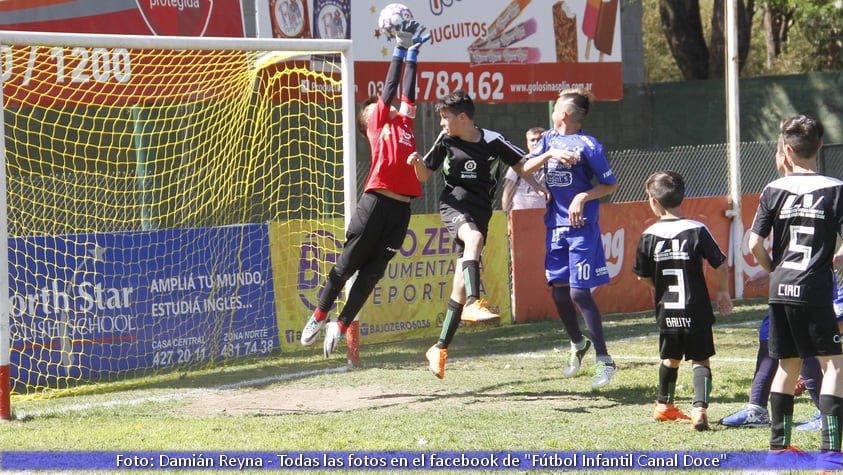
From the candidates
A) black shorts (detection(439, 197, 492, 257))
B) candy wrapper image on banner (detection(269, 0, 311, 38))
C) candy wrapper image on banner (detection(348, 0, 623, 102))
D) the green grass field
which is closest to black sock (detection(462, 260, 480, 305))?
black shorts (detection(439, 197, 492, 257))

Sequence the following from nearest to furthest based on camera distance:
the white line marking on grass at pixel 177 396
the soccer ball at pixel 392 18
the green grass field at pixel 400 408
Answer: the green grass field at pixel 400 408
the white line marking on grass at pixel 177 396
the soccer ball at pixel 392 18

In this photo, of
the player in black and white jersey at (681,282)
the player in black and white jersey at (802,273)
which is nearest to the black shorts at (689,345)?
the player in black and white jersey at (681,282)

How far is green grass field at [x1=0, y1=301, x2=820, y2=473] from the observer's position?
640 cm

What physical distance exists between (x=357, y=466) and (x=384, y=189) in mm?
2804

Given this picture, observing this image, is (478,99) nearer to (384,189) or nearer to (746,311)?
(746,311)

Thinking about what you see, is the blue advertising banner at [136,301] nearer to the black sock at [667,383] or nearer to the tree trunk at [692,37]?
the black sock at [667,383]

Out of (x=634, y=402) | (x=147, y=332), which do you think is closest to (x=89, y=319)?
(x=147, y=332)

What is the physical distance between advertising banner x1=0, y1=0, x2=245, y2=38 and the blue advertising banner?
3.22 metres

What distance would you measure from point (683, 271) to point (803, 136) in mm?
1381

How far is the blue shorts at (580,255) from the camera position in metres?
8.11

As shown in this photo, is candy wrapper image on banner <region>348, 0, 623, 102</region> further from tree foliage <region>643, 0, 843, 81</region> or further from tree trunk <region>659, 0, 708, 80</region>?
tree trunk <region>659, 0, 708, 80</region>

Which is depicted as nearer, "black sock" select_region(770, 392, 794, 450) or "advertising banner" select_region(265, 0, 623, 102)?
"black sock" select_region(770, 392, 794, 450)
